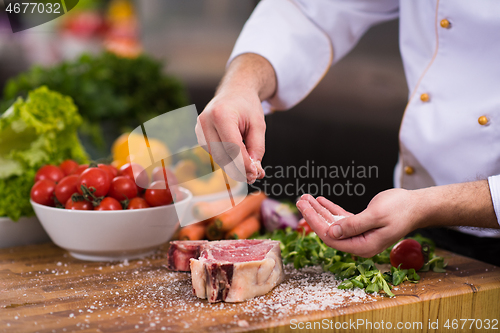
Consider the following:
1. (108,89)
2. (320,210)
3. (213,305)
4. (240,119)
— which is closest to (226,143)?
(240,119)

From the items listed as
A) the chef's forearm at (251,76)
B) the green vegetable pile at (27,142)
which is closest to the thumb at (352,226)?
the chef's forearm at (251,76)

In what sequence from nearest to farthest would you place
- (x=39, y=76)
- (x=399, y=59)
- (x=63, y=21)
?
(x=399, y=59)
(x=39, y=76)
(x=63, y=21)

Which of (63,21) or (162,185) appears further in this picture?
(63,21)

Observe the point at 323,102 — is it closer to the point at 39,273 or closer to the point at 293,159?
the point at 293,159

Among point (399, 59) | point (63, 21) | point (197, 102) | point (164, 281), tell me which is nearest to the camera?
point (164, 281)

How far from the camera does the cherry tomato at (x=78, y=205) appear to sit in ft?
4.72

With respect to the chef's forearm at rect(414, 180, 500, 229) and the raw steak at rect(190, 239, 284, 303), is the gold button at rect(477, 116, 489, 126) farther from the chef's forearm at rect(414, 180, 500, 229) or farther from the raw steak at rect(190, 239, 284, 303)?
the raw steak at rect(190, 239, 284, 303)

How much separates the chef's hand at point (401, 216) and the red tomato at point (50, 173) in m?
0.87

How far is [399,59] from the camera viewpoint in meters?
2.31

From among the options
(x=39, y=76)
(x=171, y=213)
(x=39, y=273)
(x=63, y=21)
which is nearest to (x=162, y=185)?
(x=171, y=213)

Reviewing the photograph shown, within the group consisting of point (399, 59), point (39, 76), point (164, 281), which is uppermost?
point (39, 76)

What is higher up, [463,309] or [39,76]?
[39,76]

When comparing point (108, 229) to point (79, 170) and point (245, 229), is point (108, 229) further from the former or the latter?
point (245, 229)

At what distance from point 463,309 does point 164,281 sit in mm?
785
